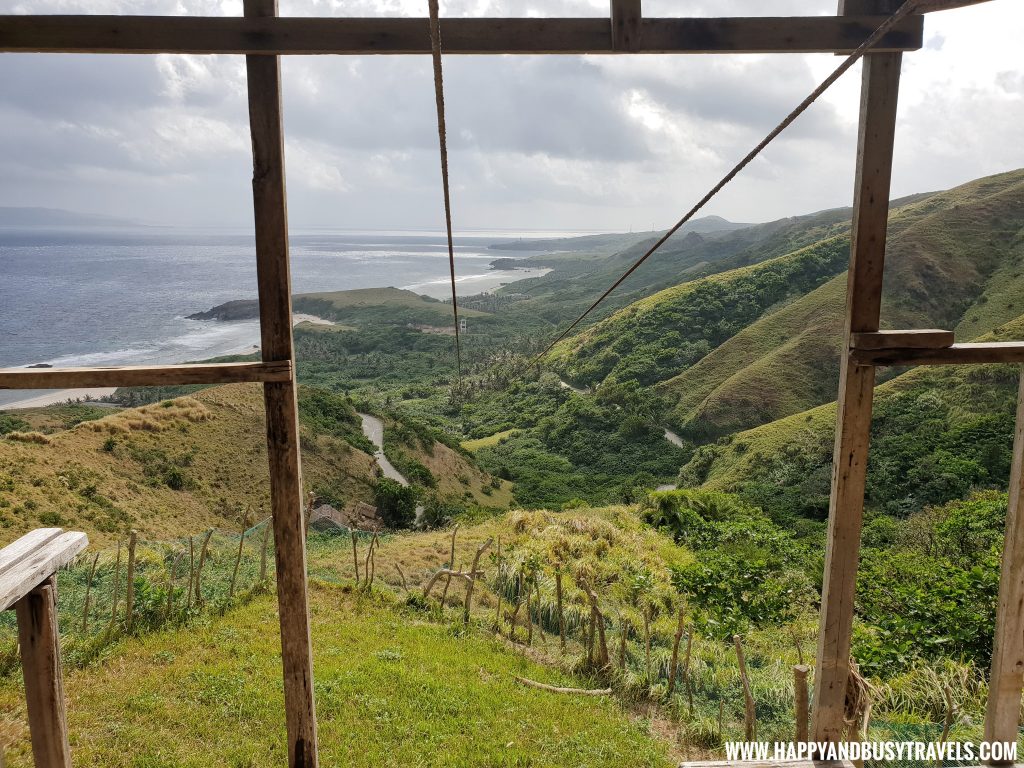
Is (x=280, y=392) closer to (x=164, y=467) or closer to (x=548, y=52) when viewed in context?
(x=548, y=52)

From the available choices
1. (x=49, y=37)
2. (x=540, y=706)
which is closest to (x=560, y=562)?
(x=540, y=706)

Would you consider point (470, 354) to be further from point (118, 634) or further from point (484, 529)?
point (118, 634)

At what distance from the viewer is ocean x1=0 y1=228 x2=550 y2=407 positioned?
2007 inches

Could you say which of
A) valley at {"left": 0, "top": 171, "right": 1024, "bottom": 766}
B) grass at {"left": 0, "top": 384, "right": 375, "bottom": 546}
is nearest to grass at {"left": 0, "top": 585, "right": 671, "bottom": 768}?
valley at {"left": 0, "top": 171, "right": 1024, "bottom": 766}

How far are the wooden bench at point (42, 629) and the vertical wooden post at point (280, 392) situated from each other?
712 millimetres

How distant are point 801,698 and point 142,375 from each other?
3275 millimetres

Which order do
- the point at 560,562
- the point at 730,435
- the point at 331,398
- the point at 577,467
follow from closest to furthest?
the point at 560,562
the point at 331,398
the point at 730,435
the point at 577,467

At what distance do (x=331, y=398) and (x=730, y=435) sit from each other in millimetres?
19239

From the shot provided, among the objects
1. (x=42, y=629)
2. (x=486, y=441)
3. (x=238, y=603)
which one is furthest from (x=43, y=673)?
(x=486, y=441)

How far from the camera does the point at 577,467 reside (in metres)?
36.2

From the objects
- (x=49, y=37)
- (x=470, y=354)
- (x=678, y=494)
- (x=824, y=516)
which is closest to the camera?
(x=49, y=37)

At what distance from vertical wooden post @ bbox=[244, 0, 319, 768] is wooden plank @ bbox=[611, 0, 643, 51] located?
1212 millimetres

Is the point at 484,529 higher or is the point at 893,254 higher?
the point at 893,254

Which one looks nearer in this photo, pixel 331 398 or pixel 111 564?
pixel 111 564
